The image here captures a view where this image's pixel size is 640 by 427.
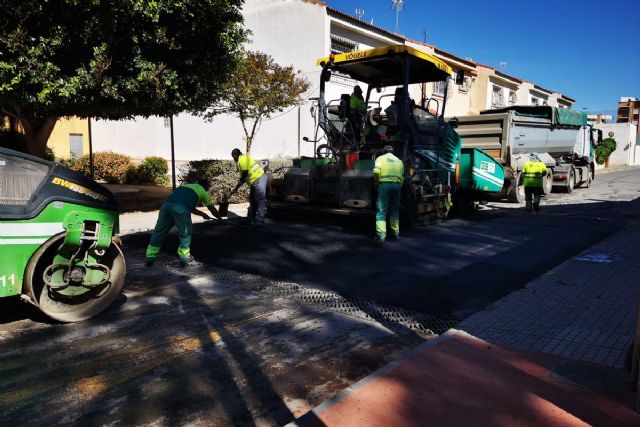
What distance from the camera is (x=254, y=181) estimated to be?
9203mm

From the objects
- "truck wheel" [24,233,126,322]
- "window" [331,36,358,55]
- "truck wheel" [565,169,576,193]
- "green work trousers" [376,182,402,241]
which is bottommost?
"truck wheel" [24,233,126,322]

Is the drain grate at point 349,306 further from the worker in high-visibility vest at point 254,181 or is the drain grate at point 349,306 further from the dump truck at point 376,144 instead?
the worker in high-visibility vest at point 254,181

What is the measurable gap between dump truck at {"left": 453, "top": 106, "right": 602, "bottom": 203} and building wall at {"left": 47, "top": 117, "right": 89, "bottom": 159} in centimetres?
1481

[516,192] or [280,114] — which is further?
[280,114]

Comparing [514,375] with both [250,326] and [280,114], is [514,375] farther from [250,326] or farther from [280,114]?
[280,114]

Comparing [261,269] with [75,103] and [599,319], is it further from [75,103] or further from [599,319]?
[75,103]

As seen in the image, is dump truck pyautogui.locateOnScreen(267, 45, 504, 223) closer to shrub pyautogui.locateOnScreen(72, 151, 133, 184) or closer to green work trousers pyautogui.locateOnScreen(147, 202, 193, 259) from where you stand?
green work trousers pyautogui.locateOnScreen(147, 202, 193, 259)

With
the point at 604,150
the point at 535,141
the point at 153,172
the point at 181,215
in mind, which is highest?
the point at 604,150

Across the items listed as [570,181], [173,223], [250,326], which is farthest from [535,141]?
[250,326]

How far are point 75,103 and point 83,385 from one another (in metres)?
6.39

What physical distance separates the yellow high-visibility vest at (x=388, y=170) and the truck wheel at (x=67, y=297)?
14.1 ft

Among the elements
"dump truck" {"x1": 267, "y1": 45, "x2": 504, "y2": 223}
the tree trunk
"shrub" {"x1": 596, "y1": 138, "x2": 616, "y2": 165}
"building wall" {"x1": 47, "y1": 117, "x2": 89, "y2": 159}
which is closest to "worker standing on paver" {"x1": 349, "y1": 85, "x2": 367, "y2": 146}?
"dump truck" {"x1": 267, "y1": 45, "x2": 504, "y2": 223}

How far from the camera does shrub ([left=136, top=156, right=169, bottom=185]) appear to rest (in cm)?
1741

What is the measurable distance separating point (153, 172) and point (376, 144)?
10.5m
